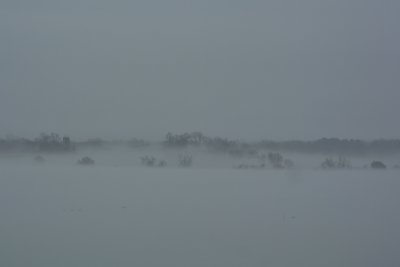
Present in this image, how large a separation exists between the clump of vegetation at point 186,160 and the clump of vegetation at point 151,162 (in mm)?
98

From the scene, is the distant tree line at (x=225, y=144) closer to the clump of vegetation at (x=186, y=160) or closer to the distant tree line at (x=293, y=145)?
the distant tree line at (x=293, y=145)

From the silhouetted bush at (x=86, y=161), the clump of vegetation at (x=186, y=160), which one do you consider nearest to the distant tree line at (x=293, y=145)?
the clump of vegetation at (x=186, y=160)

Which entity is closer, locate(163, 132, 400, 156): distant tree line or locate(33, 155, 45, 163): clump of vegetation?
locate(33, 155, 45, 163): clump of vegetation

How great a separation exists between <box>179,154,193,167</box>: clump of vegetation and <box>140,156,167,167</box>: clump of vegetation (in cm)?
10

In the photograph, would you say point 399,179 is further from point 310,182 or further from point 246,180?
point 246,180

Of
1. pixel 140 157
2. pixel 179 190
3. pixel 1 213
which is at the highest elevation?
pixel 140 157

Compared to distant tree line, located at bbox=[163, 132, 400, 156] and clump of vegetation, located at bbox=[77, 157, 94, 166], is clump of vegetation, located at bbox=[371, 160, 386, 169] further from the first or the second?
clump of vegetation, located at bbox=[77, 157, 94, 166]

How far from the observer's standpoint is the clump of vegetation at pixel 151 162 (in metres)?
2.82

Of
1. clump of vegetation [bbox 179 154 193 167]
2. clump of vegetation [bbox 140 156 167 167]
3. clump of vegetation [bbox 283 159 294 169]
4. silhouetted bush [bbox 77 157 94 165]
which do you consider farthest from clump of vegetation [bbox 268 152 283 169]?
silhouetted bush [bbox 77 157 94 165]

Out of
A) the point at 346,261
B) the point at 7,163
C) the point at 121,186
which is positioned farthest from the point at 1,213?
A: the point at 346,261

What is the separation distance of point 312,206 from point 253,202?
Result: 15.6 inches

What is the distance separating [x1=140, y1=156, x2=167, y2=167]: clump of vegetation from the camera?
2816 millimetres

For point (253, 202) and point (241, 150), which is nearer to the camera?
point (241, 150)

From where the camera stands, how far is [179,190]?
2986 millimetres
